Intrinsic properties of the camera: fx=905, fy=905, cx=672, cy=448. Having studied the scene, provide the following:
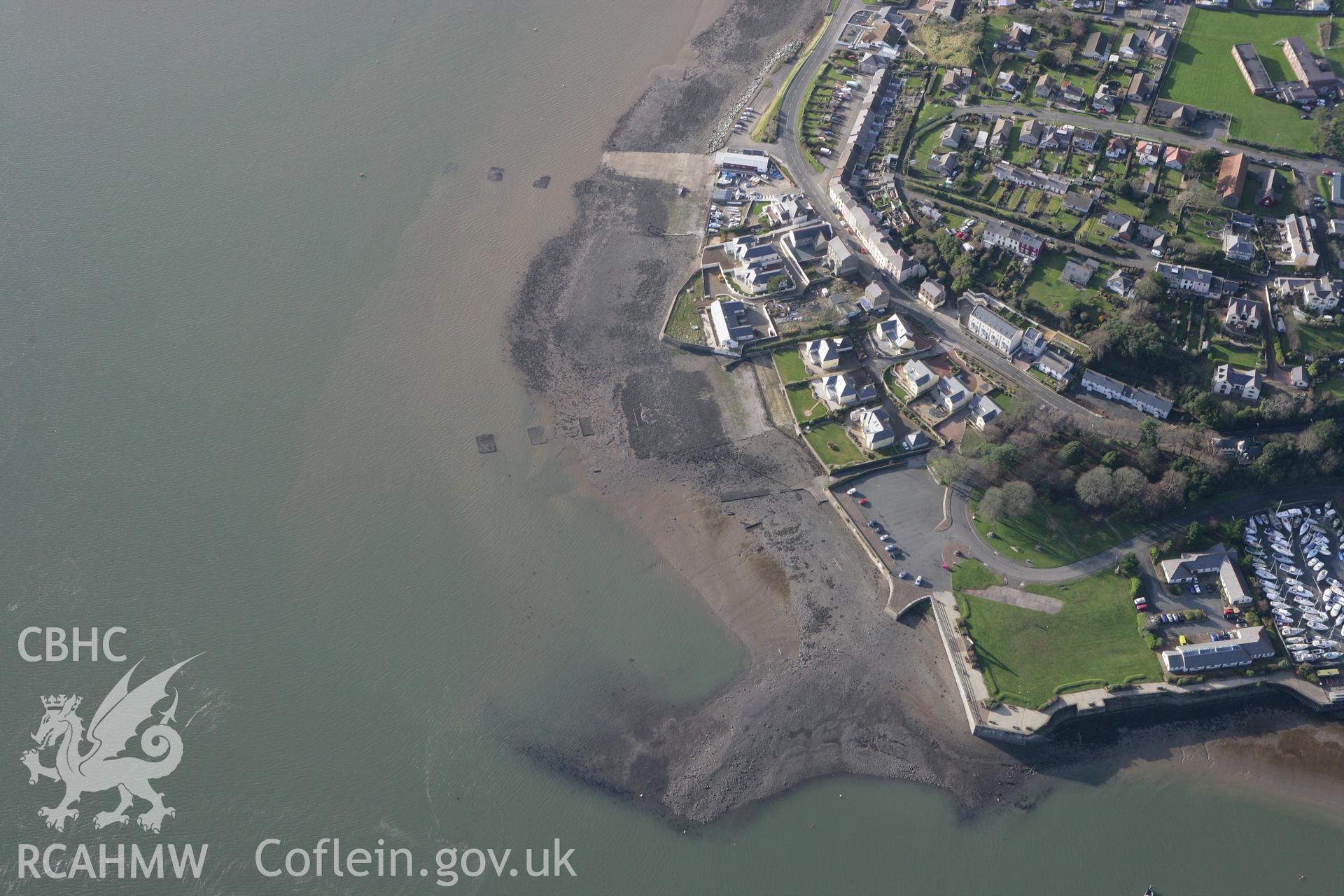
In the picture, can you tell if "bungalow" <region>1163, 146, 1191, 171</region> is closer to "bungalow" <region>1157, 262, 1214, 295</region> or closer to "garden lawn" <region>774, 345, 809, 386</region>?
"bungalow" <region>1157, 262, 1214, 295</region>

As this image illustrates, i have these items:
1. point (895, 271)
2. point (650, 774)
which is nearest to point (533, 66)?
point (895, 271)

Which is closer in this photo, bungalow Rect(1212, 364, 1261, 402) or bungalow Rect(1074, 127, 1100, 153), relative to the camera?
bungalow Rect(1212, 364, 1261, 402)

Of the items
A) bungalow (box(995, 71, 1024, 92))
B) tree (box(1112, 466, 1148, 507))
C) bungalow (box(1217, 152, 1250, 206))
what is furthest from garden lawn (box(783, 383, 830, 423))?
bungalow (box(995, 71, 1024, 92))

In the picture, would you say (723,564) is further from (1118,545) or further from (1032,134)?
(1032,134)

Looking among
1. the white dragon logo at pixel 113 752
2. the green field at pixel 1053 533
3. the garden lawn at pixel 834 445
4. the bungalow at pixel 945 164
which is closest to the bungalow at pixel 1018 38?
the bungalow at pixel 945 164

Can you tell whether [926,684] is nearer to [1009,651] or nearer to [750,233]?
[1009,651]

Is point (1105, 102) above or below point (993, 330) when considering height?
above

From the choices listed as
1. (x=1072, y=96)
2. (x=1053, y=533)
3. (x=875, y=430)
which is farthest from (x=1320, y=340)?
(x=875, y=430)
